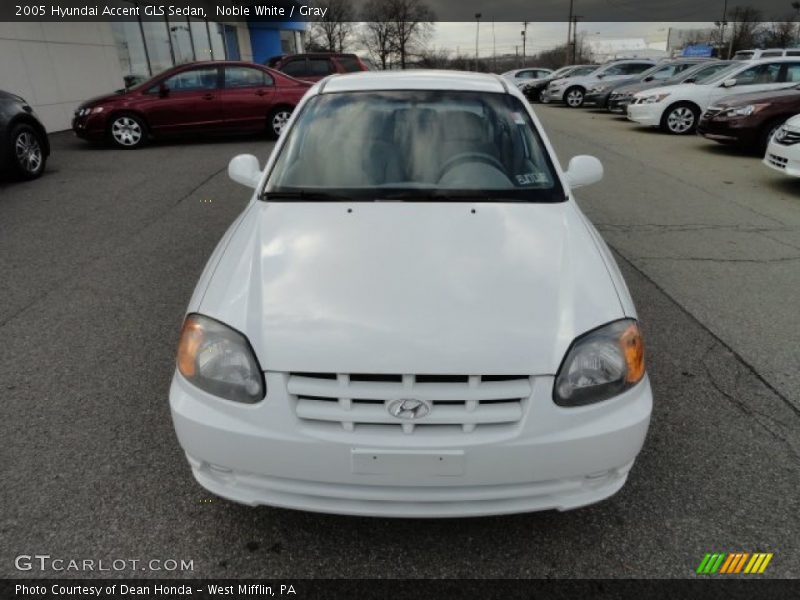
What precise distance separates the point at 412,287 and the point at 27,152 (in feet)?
27.3

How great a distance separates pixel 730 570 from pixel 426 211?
180 cm

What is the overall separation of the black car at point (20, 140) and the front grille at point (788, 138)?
9940mm

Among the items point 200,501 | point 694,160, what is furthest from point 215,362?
point 694,160

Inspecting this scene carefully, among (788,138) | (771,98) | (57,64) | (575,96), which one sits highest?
(57,64)

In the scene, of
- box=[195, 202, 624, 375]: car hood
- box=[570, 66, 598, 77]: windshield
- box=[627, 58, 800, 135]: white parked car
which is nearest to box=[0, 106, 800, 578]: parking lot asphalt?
box=[195, 202, 624, 375]: car hood

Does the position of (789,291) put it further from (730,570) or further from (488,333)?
(488,333)

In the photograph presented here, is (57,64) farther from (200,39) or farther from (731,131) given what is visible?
(731,131)

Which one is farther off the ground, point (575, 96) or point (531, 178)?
point (531, 178)

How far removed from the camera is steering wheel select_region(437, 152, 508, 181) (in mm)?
2980

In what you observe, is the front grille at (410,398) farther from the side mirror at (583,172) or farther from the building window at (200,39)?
the building window at (200,39)

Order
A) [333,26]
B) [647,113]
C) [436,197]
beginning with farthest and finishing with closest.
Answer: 1. [333,26]
2. [647,113]
3. [436,197]

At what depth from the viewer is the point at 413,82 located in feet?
11.2

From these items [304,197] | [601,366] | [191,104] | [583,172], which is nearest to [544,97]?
[191,104]

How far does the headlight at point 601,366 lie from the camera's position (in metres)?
1.90
